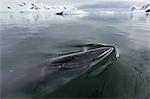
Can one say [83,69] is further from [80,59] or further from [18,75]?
[18,75]

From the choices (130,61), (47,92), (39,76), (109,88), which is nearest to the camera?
(47,92)

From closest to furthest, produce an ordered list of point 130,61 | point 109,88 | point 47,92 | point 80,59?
point 47,92
point 109,88
point 80,59
point 130,61

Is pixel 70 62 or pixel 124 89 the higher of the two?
pixel 70 62

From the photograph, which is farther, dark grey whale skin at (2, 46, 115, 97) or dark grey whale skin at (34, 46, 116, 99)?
dark grey whale skin at (34, 46, 116, 99)

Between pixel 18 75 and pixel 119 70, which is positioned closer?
pixel 18 75

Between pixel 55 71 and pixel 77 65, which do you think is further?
pixel 77 65

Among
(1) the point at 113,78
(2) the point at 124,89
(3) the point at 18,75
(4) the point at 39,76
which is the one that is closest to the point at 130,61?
(1) the point at 113,78

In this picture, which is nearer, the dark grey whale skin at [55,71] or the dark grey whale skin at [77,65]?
the dark grey whale skin at [55,71]
